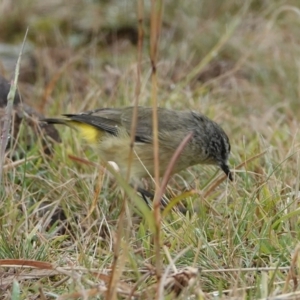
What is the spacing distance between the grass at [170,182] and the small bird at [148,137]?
118mm

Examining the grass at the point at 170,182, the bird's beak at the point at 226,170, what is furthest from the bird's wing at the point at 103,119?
the bird's beak at the point at 226,170

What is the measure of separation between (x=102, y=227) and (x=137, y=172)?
679 millimetres

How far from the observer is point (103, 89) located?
5777 mm

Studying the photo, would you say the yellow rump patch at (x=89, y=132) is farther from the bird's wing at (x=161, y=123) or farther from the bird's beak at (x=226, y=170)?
the bird's beak at (x=226, y=170)

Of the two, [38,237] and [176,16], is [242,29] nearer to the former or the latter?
[176,16]

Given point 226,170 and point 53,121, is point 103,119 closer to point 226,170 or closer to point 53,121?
point 53,121

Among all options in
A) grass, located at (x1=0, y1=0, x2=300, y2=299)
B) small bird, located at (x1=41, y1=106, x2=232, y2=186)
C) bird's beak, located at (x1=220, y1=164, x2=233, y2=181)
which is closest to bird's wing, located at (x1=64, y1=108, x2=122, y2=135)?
small bird, located at (x1=41, y1=106, x2=232, y2=186)

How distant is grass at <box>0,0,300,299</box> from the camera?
2953 mm

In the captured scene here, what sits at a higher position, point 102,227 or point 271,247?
point 271,247

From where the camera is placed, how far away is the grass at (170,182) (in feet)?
9.69

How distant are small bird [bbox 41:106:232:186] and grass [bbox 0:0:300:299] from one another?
0.39 ft

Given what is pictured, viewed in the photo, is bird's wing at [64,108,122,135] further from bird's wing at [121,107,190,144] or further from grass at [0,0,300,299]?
grass at [0,0,300,299]

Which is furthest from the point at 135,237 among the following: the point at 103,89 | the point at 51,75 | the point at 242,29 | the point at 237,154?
the point at 242,29

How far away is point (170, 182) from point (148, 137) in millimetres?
293
